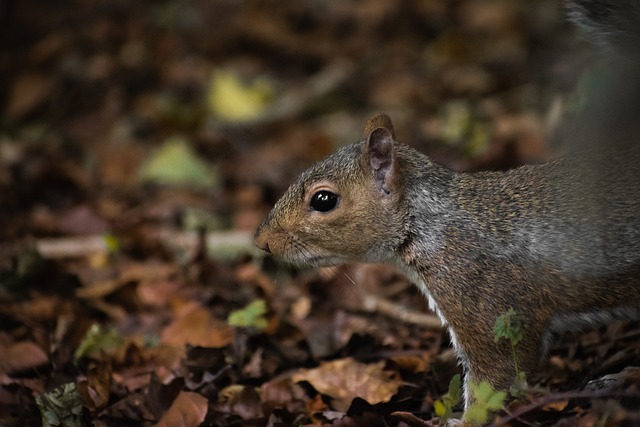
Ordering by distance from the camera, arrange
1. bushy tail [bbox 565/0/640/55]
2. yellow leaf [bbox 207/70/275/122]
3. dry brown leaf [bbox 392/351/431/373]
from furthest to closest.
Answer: yellow leaf [bbox 207/70/275/122] < dry brown leaf [bbox 392/351/431/373] < bushy tail [bbox 565/0/640/55]

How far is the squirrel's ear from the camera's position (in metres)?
3.75

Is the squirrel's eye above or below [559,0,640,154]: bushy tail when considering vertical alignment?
below

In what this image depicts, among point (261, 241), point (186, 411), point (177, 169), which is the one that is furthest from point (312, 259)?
point (177, 169)

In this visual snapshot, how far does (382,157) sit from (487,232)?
22.4 inches

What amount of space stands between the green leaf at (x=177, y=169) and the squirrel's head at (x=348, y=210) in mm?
3043

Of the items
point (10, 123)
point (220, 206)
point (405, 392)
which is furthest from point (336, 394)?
point (10, 123)

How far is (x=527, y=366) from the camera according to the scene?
11.3 ft

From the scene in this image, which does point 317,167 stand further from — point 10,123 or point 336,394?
point 10,123

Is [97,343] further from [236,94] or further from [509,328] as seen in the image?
[236,94]

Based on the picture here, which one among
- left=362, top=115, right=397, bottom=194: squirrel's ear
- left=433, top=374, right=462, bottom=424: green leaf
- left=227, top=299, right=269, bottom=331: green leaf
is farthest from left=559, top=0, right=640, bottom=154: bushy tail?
left=227, top=299, right=269, bottom=331: green leaf

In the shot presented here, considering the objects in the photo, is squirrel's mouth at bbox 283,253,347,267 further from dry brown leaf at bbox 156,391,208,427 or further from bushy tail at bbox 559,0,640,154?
bushy tail at bbox 559,0,640,154

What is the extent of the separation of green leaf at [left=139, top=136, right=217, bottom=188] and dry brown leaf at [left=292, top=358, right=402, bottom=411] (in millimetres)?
3063

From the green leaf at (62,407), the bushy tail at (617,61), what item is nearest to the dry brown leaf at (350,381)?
the green leaf at (62,407)

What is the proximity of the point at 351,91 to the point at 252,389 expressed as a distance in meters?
4.80
